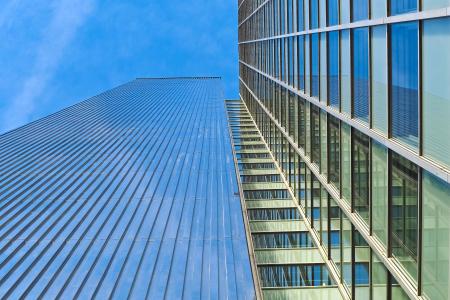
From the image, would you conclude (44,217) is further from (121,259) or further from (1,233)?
(121,259)

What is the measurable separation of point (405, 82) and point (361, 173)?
4.43m

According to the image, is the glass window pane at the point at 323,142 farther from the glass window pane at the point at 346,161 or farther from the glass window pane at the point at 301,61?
the glass window pane at the point at 301,61

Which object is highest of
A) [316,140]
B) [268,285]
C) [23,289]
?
[316,140]

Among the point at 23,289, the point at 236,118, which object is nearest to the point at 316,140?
the point at 23,289

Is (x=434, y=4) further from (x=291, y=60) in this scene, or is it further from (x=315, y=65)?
(x=291, y=60)

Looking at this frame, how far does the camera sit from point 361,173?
15648 millimetres

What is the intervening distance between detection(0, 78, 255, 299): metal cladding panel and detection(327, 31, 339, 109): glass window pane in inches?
249

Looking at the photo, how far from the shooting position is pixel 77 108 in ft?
236

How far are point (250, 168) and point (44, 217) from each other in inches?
639

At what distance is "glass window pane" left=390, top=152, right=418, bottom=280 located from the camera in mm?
11703

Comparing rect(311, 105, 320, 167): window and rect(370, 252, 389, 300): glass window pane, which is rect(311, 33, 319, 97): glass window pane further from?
rect(370, 252, 389, 300): glass window pane

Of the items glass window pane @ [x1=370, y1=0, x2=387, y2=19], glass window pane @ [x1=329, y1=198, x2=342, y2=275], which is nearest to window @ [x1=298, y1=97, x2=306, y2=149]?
glass window pane @ [x1=329, y1=198, x2=342, y2=275]

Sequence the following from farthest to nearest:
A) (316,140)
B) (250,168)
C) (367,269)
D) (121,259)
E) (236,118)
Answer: (236,118) < (250,168) < (316,140) < (121,259) < (367,269)

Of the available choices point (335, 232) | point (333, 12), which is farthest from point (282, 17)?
point (335, 232)
